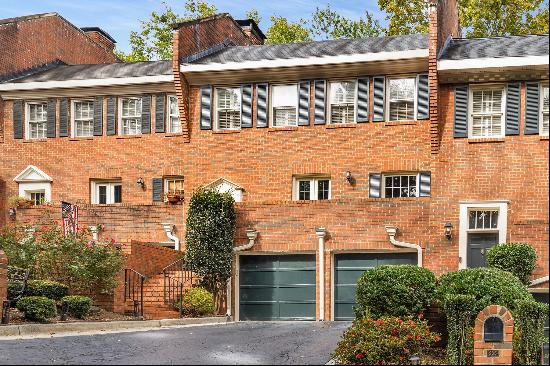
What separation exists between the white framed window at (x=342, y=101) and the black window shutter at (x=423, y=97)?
1913 millimetres

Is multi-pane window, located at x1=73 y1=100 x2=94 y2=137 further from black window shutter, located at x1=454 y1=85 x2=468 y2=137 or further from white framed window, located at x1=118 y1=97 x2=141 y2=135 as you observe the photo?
black window shutter, located at x1=454 y1=85 x2=468 y2=137

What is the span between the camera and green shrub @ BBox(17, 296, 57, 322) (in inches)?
866

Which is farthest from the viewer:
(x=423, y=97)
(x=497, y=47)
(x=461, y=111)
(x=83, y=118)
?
(x=83, y=118)

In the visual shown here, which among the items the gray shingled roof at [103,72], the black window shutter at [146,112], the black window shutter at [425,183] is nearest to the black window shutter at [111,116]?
the gray shingled roof at [103,72]

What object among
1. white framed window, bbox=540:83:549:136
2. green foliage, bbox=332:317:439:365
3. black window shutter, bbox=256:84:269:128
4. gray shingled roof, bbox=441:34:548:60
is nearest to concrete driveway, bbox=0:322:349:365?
green foliage, bbox=332:317:439:365

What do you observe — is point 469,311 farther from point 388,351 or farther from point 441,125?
point 441,125

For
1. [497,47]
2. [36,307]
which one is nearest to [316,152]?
[497,47]

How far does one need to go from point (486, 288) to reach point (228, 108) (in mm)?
13215

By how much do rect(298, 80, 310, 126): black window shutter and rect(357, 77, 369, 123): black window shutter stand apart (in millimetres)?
1549

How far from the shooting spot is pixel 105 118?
31203mm

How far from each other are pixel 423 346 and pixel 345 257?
30.4 feet

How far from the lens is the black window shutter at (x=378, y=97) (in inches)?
1078

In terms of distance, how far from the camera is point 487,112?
2614cm

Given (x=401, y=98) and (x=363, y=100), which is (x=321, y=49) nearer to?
(x=363, y=100)
